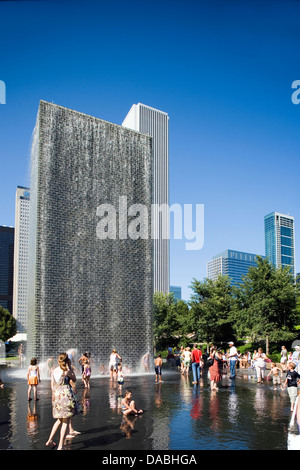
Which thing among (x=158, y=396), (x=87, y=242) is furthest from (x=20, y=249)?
(x=158, y=396)

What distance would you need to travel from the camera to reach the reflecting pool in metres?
8.64

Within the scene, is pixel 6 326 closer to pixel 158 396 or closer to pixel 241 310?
pixel 241 310

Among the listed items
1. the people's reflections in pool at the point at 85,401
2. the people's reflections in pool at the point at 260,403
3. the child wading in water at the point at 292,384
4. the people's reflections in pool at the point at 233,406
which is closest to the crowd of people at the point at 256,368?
the child wading in water at the point at 292,384

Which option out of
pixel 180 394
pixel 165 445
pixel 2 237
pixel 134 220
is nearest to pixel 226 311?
pixel 134 220

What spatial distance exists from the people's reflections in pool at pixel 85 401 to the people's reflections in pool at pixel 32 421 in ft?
4.45

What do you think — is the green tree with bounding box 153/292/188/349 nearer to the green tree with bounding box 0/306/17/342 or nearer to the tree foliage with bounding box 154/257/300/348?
the tree foliage with bounding box 154/257/300/348

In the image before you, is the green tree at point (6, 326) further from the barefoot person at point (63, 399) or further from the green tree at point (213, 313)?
the barefoot person at point (63, 399)

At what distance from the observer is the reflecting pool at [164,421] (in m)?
8.64

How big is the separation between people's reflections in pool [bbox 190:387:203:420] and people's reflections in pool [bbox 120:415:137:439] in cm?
162

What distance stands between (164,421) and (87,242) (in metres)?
17.9

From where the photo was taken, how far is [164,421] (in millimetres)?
10922

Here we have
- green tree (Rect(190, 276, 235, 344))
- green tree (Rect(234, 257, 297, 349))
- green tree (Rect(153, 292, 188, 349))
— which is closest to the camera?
green tree (Rect(234, 257, 297, 349))

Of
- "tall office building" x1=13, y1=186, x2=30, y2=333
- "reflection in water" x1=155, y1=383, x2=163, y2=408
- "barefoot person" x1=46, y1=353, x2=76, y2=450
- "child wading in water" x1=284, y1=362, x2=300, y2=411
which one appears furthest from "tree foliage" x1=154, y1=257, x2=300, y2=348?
"tall office building" x1=13, y1=186, x2=30, y2=333
